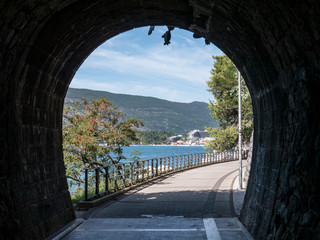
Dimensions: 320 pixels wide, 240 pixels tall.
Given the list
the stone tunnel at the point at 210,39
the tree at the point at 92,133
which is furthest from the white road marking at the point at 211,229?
the tree at the point at 92,133

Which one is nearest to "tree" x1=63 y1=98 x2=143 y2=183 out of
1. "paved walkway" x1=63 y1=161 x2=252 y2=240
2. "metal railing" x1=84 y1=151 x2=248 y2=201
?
"metal railing" x1=84 y1=151 x2=248 y2=201

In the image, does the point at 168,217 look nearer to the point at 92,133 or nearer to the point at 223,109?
the point at 92,133

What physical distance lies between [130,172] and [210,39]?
7.98 m

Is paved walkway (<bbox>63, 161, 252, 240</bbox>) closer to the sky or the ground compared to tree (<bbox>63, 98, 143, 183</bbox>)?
closer to the ground

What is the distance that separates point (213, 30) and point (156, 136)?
556ft

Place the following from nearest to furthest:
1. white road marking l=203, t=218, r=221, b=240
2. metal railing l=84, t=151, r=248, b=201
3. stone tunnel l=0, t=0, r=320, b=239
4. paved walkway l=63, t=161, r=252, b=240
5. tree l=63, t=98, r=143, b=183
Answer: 1. stone tunnel l=0, t=0, r=320, b=239
2. white road marking l=203, t=218, r=221, b=240
3. paved walkway l=63, t=161, r=252, b=240
4. metal railing l=84, t=151, r=248, b=201
5. tree l=63, t=98, r=143, b=183

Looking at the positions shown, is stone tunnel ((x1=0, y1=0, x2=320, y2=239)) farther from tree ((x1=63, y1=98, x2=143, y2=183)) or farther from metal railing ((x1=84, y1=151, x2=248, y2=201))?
tree ((x1=63, y1=98, x2=143, y2=183))

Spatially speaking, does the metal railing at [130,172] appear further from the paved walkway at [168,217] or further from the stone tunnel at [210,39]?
the stone tunnel at [210,39]

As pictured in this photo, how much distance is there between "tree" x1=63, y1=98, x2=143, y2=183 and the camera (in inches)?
845

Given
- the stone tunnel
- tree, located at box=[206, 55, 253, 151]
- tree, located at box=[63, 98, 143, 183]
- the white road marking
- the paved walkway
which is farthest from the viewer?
tree, located at box=[206, 55, 253, 151]

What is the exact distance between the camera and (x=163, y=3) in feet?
25.5

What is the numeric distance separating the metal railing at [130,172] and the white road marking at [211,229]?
3.72 meters

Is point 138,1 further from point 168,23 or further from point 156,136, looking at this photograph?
point 156,136

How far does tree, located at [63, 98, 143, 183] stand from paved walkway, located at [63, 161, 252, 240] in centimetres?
739
